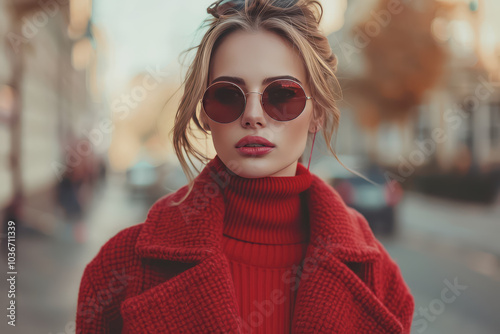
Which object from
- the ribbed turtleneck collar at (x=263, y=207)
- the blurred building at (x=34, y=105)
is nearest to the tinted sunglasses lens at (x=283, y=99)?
the ribbed turtleneck collar at (x=263, y=207)

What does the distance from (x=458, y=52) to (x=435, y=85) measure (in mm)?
1647

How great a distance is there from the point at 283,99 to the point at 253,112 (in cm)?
11

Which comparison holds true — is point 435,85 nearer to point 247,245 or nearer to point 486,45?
point 486,45

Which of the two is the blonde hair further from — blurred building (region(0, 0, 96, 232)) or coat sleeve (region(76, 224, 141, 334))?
blurred building (region(0, 0, 96, 232))

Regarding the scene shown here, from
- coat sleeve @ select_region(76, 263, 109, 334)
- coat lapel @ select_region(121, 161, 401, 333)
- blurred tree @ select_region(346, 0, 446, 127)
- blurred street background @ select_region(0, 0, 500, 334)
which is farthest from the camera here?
blurred tree @ select_region(346, 0, 446, 127)

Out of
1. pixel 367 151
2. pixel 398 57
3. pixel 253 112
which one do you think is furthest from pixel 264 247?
pixel 367 151

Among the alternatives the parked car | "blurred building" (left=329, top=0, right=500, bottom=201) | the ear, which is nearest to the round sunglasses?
the ear

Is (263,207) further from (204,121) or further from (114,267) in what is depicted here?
(114,267)

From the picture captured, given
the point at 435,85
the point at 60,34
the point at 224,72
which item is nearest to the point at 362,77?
the point at 435,85

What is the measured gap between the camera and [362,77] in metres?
20.9

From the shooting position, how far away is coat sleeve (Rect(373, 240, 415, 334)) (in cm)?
165

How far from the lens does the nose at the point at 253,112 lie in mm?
1444

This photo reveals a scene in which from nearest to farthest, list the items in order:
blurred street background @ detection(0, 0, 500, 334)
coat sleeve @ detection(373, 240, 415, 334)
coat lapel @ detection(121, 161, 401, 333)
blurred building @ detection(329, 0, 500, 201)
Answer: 1. coat lapel @ detection(121, 161, 401, 333)
2. coat sleeve @ detection(373, 240, 415, 334)
3. blurred street background @ detection(0, 0, 500, 334)
4. blurred building @ detection(329, 0, 500, 201)

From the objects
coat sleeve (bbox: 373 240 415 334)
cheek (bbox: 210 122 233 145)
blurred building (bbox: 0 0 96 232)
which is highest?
blurred building (bbox: 0 0 96 232)
